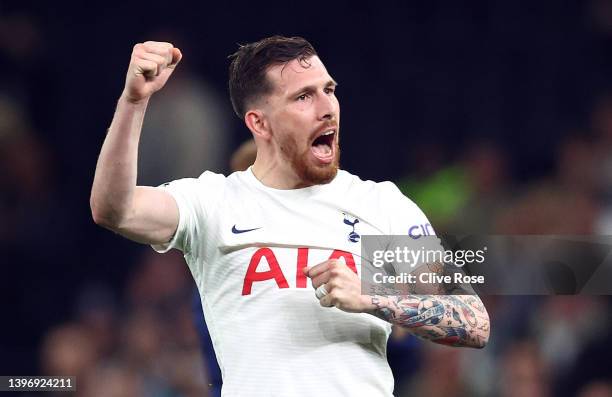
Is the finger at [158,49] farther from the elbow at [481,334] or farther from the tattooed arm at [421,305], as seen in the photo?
the elbow at [481,334]

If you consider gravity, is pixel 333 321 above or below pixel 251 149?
below

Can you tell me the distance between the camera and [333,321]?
11.4 feet

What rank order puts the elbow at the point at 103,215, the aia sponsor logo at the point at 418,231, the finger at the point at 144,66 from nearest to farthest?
the finger at the point at 144,66 < the elbow at the point at 103,215 < the aia sponsor logo at the point at 418,231

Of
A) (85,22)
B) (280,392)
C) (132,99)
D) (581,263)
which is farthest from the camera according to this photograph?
(85,22)

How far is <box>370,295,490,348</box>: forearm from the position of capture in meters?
3.41

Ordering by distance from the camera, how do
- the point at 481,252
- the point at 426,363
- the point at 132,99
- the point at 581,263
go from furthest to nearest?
the point at 426,363 → the point at 581,263 → the point at 481,252 → the point at 132,99

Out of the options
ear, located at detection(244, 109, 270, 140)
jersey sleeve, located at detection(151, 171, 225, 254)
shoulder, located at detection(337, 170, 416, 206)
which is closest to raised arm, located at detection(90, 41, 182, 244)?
jersey sleeve, located at detection(151, 171, 225, 254)

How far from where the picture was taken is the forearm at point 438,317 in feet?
11.2

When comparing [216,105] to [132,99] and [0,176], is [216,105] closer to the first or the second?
[0,176]

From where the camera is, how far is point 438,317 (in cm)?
346

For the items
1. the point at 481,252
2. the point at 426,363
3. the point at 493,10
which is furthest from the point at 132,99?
the point at 493,10

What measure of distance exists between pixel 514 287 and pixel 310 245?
10.5ft

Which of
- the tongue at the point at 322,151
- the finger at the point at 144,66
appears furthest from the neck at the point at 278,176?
the finger at the point at 144,66

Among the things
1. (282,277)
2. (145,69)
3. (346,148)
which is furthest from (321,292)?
(346,148)
